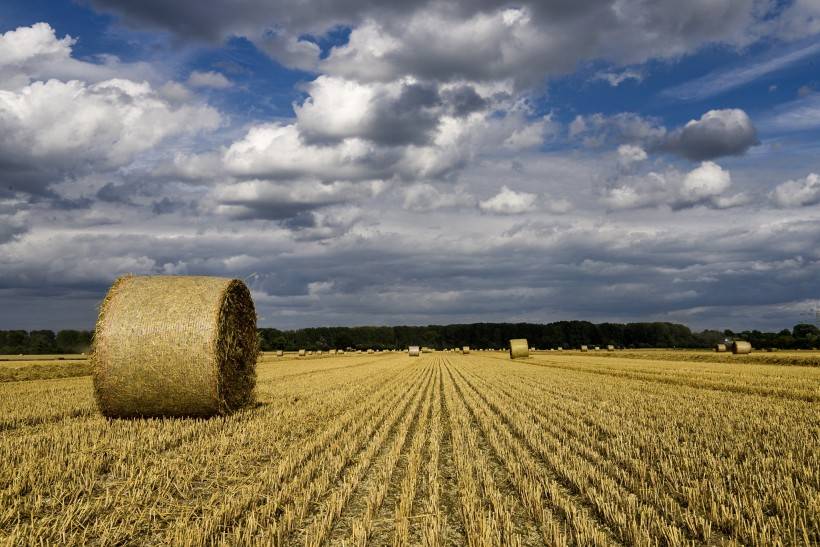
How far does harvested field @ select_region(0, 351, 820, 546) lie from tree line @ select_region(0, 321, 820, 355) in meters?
83.4

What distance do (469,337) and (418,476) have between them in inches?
5549

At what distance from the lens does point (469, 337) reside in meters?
147

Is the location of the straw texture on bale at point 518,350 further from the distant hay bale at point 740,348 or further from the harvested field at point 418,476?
the harvested field at point 418,476

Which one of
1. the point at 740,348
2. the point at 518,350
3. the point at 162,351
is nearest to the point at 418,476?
the point at 162,351

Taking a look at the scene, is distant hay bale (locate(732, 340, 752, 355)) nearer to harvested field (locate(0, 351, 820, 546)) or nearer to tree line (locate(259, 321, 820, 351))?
harvested field (locate(0, 351, 820, 546))

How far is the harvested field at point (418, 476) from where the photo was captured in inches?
203

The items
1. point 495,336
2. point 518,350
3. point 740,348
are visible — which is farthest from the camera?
point 495,336

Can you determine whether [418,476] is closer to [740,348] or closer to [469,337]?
[740,348]

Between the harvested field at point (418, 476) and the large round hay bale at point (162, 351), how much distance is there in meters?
0.45

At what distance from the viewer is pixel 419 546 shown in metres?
4.91

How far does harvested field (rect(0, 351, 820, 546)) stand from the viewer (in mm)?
5160

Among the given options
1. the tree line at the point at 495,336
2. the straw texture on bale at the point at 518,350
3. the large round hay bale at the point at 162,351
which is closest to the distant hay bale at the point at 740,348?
the straw texture on bale at the point at 518,350

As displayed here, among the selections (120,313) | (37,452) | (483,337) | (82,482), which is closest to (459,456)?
(82,482)

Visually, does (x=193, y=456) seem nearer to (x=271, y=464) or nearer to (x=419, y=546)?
(x=271, y=464)
